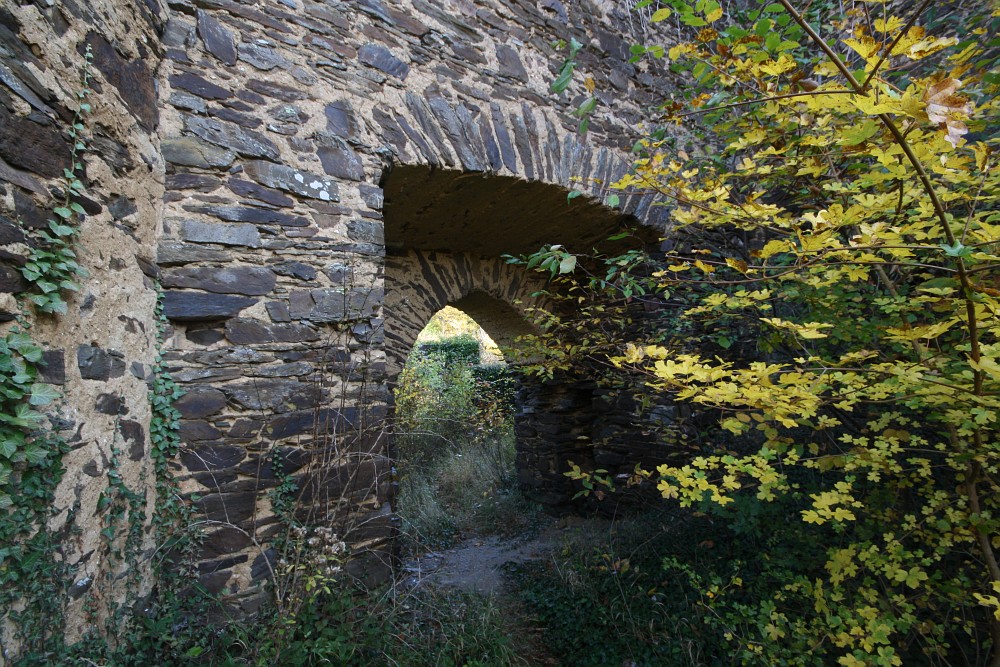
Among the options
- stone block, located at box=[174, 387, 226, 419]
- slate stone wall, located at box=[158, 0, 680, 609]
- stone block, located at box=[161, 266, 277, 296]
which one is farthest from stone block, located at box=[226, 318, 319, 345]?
stone block, located at box=[174, 387, 226, 419]

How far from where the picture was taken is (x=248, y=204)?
236 centimetres

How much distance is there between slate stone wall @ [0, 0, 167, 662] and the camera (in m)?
1.52

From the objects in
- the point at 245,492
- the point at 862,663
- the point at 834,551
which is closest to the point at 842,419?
the point at 834,551

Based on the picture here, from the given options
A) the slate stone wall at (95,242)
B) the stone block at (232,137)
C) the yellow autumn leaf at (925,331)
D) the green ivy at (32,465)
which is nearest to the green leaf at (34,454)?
the green ivy at (32,465)

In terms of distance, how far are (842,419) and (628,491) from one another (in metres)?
2.39

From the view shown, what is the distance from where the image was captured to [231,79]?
2.37m

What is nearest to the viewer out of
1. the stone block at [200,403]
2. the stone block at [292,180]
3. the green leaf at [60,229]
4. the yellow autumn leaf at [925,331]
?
the yellow autumn leaf at [925,331]

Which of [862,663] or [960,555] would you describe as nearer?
[862,663]

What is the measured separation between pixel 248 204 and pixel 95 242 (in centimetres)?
66

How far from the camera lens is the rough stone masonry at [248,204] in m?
1.71

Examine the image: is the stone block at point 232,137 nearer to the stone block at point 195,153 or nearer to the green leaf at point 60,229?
the stone block at point 195,153

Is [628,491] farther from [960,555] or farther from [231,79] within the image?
[231,79]

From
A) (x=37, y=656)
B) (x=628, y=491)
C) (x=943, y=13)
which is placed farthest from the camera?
(x=628, y=491)

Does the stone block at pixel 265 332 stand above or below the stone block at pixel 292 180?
below
